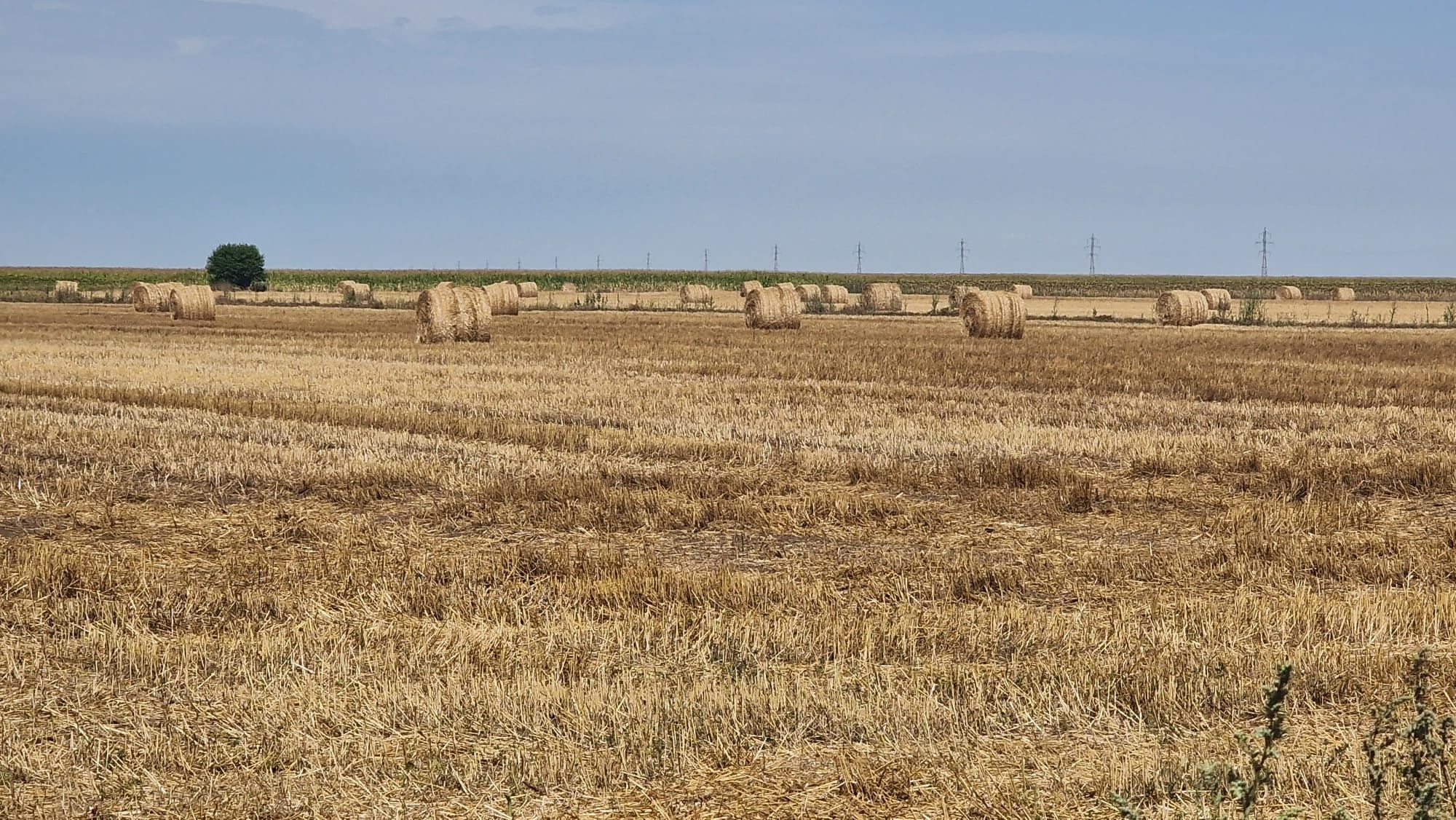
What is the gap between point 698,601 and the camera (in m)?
7.77

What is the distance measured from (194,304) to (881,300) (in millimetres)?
23246

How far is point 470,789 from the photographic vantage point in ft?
16.3

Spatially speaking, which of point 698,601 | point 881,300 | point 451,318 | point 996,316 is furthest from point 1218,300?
point 698,601

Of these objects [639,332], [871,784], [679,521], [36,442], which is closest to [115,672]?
[871,784]

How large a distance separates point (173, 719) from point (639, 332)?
2967 cm

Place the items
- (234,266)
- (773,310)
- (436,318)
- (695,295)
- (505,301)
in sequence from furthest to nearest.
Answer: (234,266)
(695,295)
(505,301)
(773,310)
(436,318)

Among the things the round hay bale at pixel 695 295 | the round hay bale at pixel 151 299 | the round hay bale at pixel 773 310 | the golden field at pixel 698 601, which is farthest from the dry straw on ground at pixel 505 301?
the golden field at pixel 698 601

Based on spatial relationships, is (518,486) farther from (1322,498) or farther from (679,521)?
(1322,498)

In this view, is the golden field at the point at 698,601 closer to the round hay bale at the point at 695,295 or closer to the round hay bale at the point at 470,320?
the round hay bale at the point at 470,320

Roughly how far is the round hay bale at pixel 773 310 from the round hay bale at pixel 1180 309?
453 inches

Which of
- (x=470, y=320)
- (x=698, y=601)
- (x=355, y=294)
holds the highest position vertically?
(x=355, y=294)

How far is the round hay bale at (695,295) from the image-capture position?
204 feet

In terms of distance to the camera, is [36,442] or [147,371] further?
[147,371]

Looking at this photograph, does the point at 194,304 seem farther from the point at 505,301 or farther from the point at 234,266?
the point at 234,266
